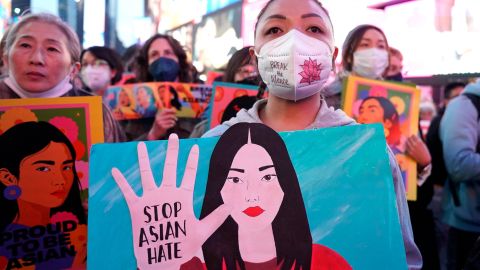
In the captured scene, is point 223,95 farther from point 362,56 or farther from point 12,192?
point 12,192

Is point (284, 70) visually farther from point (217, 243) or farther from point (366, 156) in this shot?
point (217, 243)

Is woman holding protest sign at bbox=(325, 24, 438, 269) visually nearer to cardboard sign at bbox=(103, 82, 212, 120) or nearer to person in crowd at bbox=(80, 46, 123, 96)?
cardboard sign at bbox=(103, 82, 212, 120)

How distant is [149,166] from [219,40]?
903 cm

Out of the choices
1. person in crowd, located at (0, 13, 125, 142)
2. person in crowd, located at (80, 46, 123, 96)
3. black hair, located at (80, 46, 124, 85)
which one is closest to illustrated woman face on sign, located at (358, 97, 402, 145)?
person in crowd, located at (0, 13, 125, 142)

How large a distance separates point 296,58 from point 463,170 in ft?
5.35

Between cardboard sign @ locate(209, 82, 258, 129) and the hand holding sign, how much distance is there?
4.29ft

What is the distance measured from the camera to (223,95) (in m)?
2.44

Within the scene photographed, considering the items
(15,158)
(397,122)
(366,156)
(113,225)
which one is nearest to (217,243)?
(113,225)

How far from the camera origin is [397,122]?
2.26 metres

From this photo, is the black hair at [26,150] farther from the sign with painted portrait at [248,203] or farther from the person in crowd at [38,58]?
the sign with painted portrait at [248,203]

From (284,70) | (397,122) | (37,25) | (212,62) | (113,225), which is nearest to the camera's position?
(113,225)

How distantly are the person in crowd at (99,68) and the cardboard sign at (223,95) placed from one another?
5.20 ft

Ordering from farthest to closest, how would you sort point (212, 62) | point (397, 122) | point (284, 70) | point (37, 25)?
1. point (212, 62)
2. point (397, 122)
3. point (37, 25)
4. point (284, 70)

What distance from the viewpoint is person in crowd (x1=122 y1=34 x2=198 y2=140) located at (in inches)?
108
